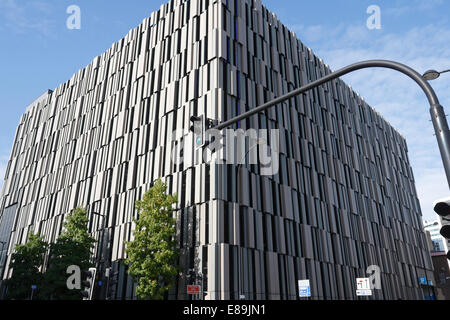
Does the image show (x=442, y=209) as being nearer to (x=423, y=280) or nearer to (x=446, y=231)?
(x=446, y=231)

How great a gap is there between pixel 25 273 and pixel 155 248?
1867 cm

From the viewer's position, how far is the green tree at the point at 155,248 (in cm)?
2434

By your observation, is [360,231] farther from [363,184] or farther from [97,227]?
[97,227]

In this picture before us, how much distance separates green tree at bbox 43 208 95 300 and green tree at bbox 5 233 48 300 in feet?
10.1

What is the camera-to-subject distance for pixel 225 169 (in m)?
27.8

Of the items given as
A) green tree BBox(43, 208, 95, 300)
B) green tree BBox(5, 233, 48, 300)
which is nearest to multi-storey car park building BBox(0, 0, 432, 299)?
green tree BBox(43, 208, 95, 300)

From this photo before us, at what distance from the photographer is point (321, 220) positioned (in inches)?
1439

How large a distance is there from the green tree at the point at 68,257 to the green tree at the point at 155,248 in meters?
8.80

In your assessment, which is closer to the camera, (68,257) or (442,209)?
(442,209)

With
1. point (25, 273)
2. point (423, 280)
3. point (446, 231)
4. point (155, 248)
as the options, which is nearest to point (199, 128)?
point (446, 231)

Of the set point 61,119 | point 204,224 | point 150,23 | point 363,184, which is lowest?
point 204,224

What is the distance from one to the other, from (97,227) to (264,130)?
1954cm

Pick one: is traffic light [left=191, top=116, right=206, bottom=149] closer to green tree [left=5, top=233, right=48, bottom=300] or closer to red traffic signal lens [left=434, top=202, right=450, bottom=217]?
red traffic signal lens [left=434, top=202, right=450, bottom=217]
